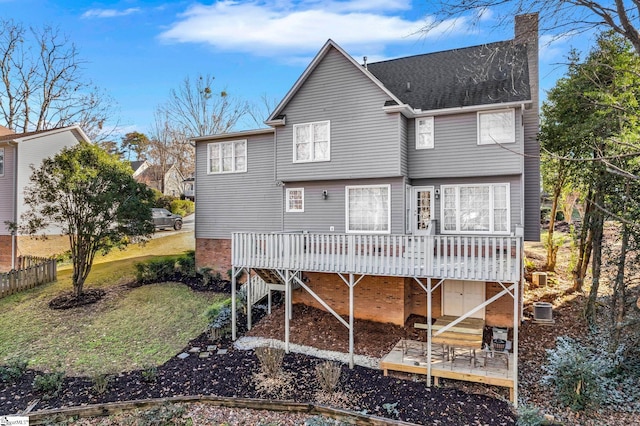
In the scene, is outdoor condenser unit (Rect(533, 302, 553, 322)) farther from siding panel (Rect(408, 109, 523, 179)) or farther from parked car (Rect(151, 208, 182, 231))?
parked car (Rect(151, 208, 182, 231))

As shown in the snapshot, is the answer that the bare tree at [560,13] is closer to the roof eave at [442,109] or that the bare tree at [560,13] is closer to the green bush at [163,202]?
the roof eave at [442,109]

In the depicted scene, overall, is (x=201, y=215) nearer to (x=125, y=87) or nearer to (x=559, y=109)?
(x=559, y=109)

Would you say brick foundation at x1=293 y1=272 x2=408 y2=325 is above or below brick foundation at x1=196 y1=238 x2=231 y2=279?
below

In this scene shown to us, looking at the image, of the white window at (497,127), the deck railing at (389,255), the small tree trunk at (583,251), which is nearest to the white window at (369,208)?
the deck railing at (389,255)

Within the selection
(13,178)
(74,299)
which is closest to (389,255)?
Result: (74,299)

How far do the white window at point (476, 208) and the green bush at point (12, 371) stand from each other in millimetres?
12760

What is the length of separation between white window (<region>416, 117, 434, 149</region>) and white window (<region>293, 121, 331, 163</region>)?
3.17m

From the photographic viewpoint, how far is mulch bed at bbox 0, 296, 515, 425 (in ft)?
24.7

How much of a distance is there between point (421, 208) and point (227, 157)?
28.4 ft

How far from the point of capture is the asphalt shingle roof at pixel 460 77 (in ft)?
40.3

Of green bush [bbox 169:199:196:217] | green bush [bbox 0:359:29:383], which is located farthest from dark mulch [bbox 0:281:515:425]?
green bush [bbox 169:199:196:217]

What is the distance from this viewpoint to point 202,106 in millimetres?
30188

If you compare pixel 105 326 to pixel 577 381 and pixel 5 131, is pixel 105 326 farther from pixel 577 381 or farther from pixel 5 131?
pixel 5 131

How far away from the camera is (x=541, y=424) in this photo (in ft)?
21.9
